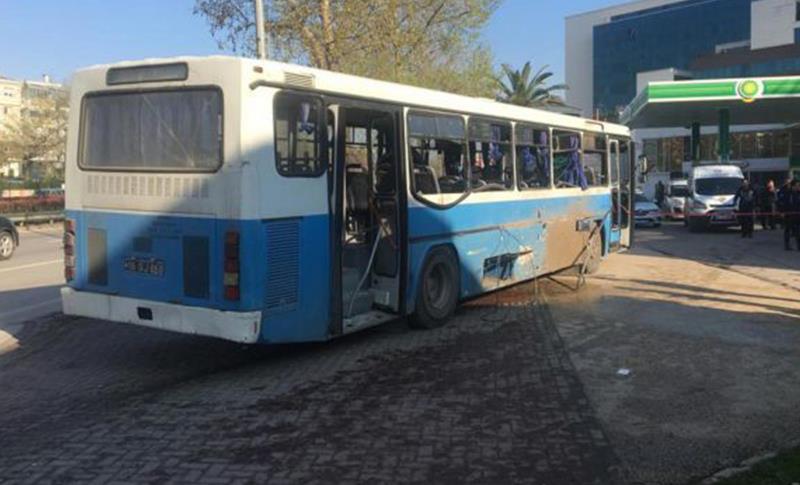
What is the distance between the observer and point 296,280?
770 centimetres

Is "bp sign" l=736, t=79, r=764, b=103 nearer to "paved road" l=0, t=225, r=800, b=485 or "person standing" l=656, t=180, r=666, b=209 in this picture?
"person standing" l=656, t=180, r=666, b=209

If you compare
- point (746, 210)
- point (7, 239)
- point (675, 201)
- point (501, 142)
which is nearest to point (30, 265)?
point (7, 239)

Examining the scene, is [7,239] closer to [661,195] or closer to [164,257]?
[164,257]

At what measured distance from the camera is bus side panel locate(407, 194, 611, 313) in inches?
380

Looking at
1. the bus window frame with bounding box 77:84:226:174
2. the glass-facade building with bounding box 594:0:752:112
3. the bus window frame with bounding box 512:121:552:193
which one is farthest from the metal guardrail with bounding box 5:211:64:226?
the glass-facade building with bounding box 594:0:752:112

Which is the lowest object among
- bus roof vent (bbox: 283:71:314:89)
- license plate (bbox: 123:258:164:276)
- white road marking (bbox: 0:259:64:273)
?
white road marking (bbox: 0:259:64:273)

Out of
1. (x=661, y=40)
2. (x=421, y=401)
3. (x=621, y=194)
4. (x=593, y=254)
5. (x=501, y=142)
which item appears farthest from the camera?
(x=661, y=40)

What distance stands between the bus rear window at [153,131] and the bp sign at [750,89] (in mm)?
28429

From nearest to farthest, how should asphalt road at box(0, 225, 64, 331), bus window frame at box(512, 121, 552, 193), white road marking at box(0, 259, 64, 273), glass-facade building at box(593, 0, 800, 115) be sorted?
bus window frame at box(512, 121, 552, 193), asphalt road at box(0, 225, 64, 331), white road marking at box(0, 259, 64, 273), glass-facade building at box(593, 0, 800, 115)

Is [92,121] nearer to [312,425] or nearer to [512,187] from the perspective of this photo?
[312,425]

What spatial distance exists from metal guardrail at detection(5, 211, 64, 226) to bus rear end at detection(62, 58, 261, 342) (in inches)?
1069

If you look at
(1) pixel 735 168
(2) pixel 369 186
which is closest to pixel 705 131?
(1) pixel 735 168

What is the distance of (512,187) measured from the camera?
11.6m

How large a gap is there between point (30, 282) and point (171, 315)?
9.17 metres
